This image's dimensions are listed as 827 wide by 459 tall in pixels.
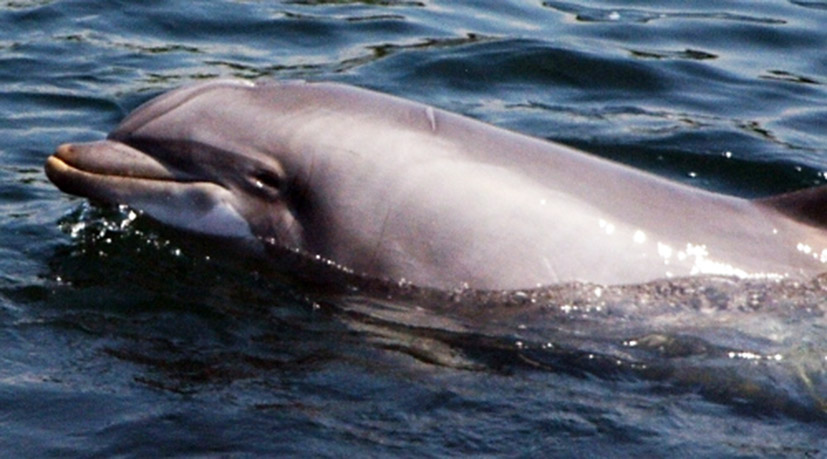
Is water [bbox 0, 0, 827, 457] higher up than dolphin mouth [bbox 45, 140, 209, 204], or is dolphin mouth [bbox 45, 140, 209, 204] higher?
dolphin mouth [bbox 45, 140, 209, 204]

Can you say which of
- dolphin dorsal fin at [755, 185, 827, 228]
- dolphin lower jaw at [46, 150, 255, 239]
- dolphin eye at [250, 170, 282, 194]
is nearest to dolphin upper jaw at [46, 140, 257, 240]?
dolphin lower jaw at [46, 150, 255, 239]

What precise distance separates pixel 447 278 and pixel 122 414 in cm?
181

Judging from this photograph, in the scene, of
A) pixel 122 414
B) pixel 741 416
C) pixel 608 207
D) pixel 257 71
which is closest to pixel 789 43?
pixel 257 71

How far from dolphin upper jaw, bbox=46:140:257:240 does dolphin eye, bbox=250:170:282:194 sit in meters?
0.16

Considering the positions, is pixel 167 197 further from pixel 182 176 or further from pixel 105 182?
pixel 105 182

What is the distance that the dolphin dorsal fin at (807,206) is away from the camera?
8.11 metres

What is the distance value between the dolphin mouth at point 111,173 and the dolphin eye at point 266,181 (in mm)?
314

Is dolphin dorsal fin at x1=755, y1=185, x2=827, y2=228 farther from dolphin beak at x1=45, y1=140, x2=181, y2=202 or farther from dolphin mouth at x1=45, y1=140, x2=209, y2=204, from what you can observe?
dolphin beak at x1=45, y1=140, x2=181, y2=202

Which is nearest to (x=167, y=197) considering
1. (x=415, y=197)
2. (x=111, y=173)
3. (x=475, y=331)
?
(x=111, y=173)

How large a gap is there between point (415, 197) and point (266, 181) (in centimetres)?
76

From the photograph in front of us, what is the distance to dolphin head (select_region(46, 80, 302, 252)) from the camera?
8164 mm

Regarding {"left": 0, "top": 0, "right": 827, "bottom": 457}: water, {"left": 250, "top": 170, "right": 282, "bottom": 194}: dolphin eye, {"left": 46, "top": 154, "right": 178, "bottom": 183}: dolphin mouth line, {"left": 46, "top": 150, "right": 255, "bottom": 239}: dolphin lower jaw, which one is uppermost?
{"left": 250, "top": 170, "right": 282, "bottom": 194}: dolphin eye

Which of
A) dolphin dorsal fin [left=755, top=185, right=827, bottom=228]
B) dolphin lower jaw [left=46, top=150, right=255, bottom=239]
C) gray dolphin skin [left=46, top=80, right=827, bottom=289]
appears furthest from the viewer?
dolphin lower jaw [left=46, top=150, right=255, bottom=239]

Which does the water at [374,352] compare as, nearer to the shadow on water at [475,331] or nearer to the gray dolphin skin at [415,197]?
the shadow on water at [475,331]
